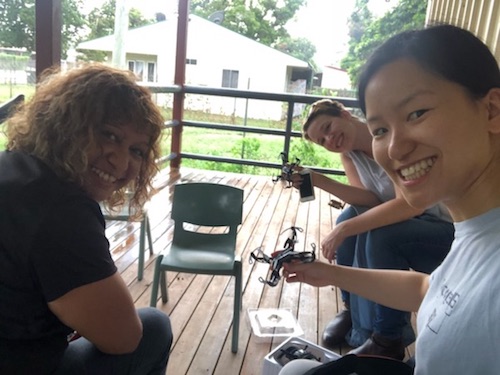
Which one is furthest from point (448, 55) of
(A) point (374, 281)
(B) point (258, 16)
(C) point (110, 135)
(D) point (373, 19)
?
(B) point (258, 16)

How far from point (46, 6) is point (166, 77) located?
2.98 meters

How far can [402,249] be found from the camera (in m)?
1.71

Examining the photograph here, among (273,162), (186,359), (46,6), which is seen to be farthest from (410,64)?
(273,162)

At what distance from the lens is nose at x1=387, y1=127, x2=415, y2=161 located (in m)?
0.78

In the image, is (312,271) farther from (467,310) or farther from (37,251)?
(37,251)

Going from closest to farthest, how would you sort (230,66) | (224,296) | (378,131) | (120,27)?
(378,131), (224,296), (120,27), (230,66)

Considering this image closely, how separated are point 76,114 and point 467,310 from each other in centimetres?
89

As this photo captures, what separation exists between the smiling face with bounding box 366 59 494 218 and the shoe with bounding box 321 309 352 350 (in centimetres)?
141

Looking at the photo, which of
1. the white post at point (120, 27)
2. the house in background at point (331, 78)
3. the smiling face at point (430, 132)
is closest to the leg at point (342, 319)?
the smiling face at point (430, 132)

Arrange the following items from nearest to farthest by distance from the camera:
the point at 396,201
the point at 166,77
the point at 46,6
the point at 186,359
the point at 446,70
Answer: the point at 446,70, the point at 396,201, the point at 186,359, the point at 46,6, the point at 166,77

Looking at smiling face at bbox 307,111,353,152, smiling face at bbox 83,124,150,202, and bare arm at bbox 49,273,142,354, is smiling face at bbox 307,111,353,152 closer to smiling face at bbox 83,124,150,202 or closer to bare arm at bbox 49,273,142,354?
smiling face at bbox 83,124,150,202

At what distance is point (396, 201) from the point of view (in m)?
1.66

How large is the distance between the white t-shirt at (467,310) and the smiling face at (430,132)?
0.25ft

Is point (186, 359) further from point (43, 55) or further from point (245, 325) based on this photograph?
point (43, 55)
